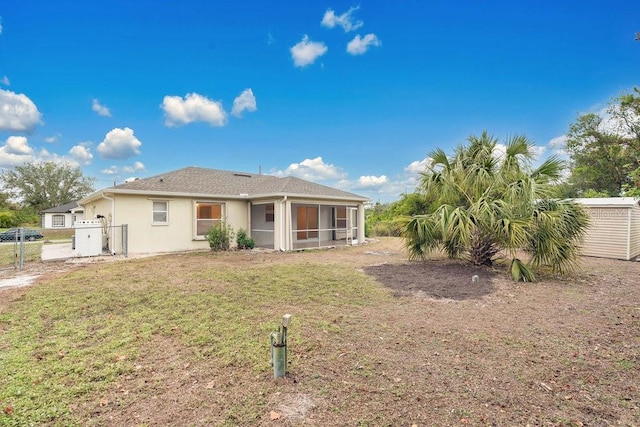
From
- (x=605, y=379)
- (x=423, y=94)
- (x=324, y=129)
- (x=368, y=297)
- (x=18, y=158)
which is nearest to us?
(x=605, y=379)

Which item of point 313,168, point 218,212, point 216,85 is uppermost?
point 216,85

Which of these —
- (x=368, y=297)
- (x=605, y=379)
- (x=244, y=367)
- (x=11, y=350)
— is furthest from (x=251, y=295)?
(x=605, y=379)

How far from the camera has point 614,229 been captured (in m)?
12.0

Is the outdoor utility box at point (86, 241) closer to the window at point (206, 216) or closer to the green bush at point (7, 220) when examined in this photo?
the window at point (206, 216)

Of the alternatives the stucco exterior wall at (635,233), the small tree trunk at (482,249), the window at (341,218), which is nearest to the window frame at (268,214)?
the window at (341,218)

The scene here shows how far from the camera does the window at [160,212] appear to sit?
1245 centimetres

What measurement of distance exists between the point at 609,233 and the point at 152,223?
1850 cm

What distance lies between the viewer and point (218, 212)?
15289mm

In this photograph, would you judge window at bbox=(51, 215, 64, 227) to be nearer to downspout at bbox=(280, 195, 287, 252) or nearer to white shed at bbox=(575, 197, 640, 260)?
downspout at bbox=(280, 195, 287, 252)

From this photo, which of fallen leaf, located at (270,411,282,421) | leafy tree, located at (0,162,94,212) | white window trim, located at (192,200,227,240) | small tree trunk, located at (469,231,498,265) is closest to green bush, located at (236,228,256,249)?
white window trim, located at (192,200,227,240)

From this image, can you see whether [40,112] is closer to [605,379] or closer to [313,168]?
[313,168]

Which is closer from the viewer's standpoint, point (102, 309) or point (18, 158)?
point (102, 309)

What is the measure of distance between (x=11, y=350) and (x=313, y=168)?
2650 cm

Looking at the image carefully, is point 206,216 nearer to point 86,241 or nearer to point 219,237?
point 219,237
